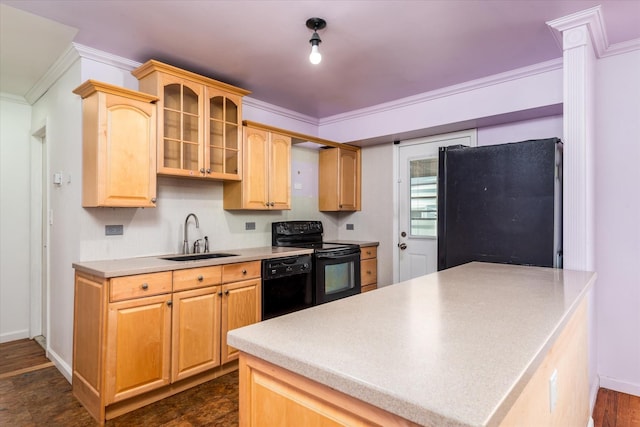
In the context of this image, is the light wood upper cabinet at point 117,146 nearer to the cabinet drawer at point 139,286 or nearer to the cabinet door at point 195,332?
the cabinet drawer at point 139,286

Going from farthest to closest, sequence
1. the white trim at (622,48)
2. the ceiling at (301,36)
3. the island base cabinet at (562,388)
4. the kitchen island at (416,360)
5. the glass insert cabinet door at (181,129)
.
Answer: the glass insert cabinet door at (181,129), the white trim at (622,48), the ceiling at (301,36), the island base cabinet at (562,388), the kitchen island at (416,360)

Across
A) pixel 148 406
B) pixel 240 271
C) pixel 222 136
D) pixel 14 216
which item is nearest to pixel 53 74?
pixel 222 136

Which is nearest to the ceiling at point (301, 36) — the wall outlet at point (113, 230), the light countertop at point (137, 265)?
the wall outlet at point (113, 230)

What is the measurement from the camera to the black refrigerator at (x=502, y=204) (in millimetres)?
2117

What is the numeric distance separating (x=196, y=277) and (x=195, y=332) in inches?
15.4

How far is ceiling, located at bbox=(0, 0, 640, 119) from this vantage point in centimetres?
210

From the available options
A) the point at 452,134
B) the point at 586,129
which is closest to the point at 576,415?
the point at 586,129

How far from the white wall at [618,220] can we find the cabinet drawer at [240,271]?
2.62 m

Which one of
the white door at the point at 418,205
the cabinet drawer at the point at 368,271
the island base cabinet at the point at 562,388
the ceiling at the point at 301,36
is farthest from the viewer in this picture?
the cabinet drawer at the point at 368,271

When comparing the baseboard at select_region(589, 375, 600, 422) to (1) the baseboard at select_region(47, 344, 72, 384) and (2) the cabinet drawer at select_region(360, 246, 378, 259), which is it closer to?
(2) the cabinet drawer at select_region(360, 246, 378, 259)

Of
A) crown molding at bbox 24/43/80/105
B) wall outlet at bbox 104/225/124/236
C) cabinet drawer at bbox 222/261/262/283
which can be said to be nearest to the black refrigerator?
cabinet drawer at bbox 222/261/262/283

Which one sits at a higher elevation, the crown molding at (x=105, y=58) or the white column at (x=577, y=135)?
the crown molding at (x=105, y=58)

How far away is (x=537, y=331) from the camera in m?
0.97

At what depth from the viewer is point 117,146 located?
7.97 ft
